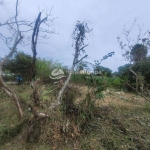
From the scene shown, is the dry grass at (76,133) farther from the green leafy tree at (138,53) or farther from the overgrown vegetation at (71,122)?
the green leafy tree at (138,53)

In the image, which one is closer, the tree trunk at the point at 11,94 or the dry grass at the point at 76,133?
the dry grass at the point at 76,133

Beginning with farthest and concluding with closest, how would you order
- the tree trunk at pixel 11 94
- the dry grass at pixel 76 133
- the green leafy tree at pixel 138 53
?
1. the green leafy tree at pixel 138 53
2. the tree trunk at pixel 11 94
3. the dry grass at pixel 76 133

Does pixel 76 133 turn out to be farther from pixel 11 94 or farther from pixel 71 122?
pixel 11 94

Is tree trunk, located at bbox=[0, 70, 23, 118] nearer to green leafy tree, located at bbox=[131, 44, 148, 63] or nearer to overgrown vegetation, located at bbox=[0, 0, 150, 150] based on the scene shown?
overgrown vegetation, located at bbox=[0, 0, 150, 150]

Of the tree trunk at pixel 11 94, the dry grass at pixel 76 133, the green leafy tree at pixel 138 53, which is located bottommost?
the dry grass at pixel 76 133

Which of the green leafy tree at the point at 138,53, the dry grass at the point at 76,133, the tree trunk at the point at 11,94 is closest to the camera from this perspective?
the dry grass at the point at 76,133

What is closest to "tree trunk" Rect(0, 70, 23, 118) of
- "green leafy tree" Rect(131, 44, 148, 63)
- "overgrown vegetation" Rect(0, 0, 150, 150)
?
"overgrown vegetation" Rect(0, 0, 150, 150)

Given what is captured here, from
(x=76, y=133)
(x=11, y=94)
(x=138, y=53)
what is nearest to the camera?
(x=76, y=133)

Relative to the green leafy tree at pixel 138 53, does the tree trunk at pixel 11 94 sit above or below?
below

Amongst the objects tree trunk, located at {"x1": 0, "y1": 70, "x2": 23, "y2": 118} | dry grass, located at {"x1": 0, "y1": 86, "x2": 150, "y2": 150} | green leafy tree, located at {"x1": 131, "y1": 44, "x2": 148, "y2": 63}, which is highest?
green leafy tree, located at {"x1": 131, "y1": 44, "x2": 148, "y2": 63}

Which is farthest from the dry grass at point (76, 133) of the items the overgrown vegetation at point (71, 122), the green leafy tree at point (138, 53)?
the green leafy tree at point (138, 53)

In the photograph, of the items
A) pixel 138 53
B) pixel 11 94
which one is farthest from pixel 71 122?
pixel 138 53

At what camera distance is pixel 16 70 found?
6.96 metres

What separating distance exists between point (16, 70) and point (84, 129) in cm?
585
